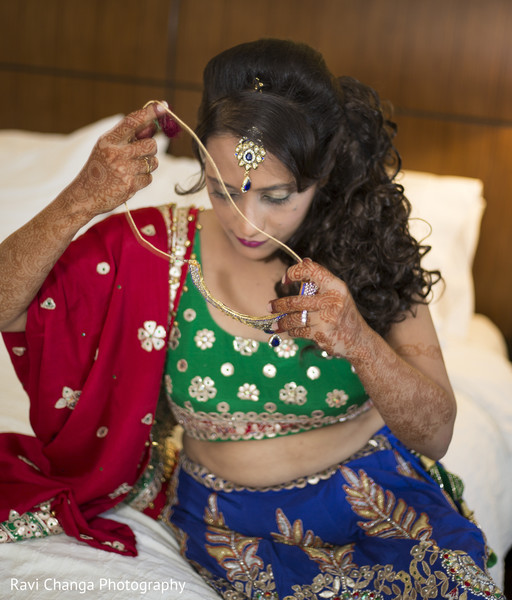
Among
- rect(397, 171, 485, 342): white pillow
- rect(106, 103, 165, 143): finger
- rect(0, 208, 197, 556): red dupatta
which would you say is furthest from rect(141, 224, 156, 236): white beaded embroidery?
rect(397, 171, 485, 342): white pillow

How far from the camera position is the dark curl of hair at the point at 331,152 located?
1202mm

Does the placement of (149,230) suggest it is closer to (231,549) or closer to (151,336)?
(151,336)

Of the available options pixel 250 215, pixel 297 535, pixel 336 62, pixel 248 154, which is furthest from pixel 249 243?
pixel 336 62

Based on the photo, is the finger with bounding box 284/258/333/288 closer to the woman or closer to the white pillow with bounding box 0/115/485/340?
the woman

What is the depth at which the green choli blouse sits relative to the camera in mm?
1386

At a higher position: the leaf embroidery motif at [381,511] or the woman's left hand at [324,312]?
the woman's left hand at [324,312]

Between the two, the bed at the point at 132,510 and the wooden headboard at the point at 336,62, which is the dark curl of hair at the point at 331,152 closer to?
the bed at the point at 132,510

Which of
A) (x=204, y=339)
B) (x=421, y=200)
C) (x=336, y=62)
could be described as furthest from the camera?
(x=336, y=62)

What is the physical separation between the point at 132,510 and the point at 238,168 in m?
0.79

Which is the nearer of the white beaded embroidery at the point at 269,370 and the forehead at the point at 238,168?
the forehead at the point at 238,168

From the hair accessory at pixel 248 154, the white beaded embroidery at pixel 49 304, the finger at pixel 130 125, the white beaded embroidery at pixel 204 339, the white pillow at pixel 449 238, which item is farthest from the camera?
the white pillow at pixel 449 238

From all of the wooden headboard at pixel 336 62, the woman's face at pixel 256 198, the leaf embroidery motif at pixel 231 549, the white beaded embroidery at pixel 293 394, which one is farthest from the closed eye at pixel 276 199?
the wooden headboard at pixel 336 62

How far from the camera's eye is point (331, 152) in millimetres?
1332

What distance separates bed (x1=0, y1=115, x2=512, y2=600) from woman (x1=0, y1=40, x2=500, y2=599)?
8cm
